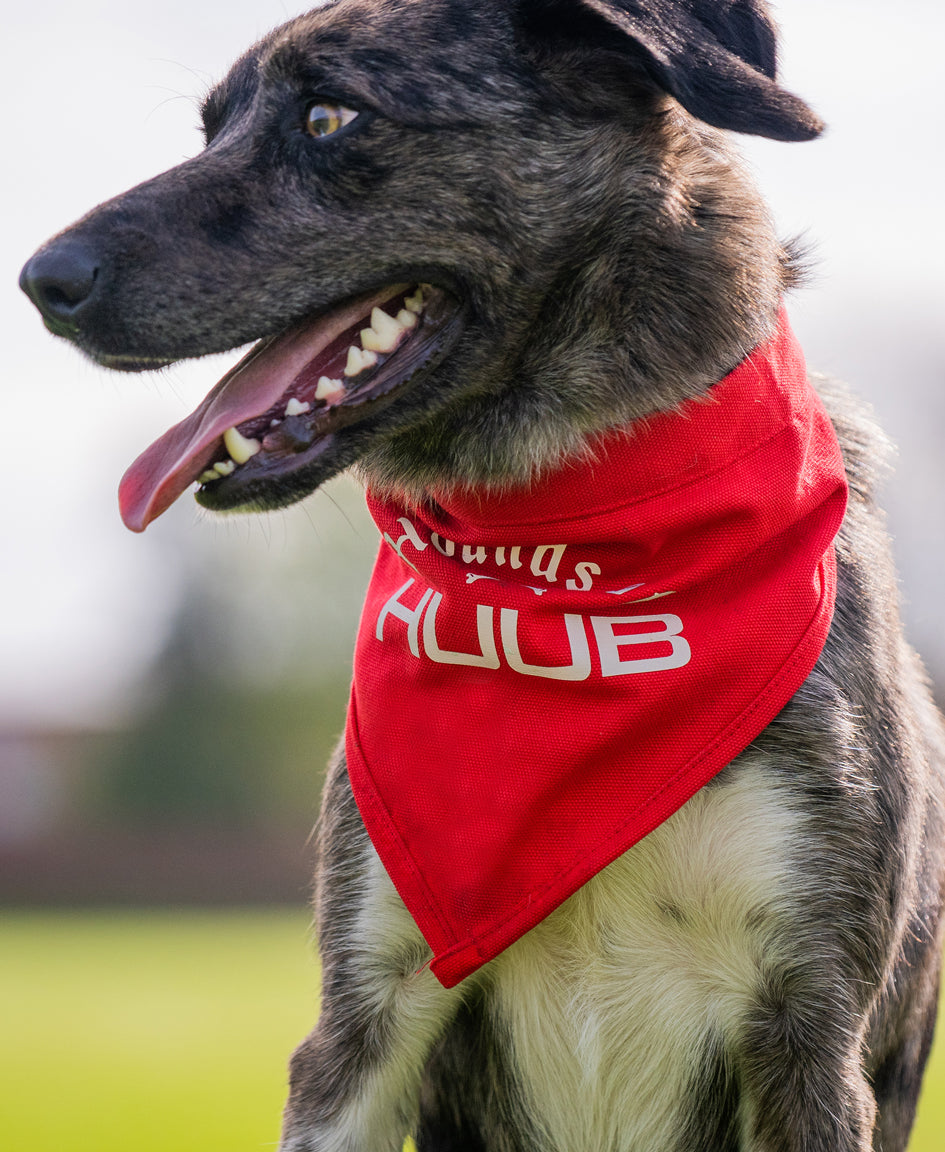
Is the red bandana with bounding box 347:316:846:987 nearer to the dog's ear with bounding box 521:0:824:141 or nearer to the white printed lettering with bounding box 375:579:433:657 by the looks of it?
the white printed lettering with bounding box 375:579:433:657

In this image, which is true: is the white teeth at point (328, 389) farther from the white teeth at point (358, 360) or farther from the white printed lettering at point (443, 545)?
the white printed lettering at point (443, 545)

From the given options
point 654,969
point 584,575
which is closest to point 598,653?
point 584,575

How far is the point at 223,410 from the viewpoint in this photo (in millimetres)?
2168

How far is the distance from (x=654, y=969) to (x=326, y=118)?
1.66 meters

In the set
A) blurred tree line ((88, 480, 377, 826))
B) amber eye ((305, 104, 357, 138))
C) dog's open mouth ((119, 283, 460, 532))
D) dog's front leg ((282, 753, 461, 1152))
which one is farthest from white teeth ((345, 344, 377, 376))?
blurred tree line ((88, 480, 377, 826))

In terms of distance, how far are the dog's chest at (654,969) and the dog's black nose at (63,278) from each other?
139 centimetres

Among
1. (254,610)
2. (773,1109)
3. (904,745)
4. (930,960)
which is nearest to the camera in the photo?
(773,1109)

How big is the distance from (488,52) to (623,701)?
4.02ft

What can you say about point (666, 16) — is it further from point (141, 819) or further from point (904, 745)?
point (141, 819)

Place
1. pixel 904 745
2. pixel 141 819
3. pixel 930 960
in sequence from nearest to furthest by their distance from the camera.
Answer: pixel 904 745
pixel 930 960
pixel 141 819

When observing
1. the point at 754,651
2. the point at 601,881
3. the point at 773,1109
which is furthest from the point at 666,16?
the point at 773,1109

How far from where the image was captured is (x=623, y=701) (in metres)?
2.27

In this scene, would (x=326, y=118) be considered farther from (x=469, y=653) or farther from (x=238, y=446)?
(x=469, y=653)

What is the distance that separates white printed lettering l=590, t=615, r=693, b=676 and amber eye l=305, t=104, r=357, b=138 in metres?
1.01
